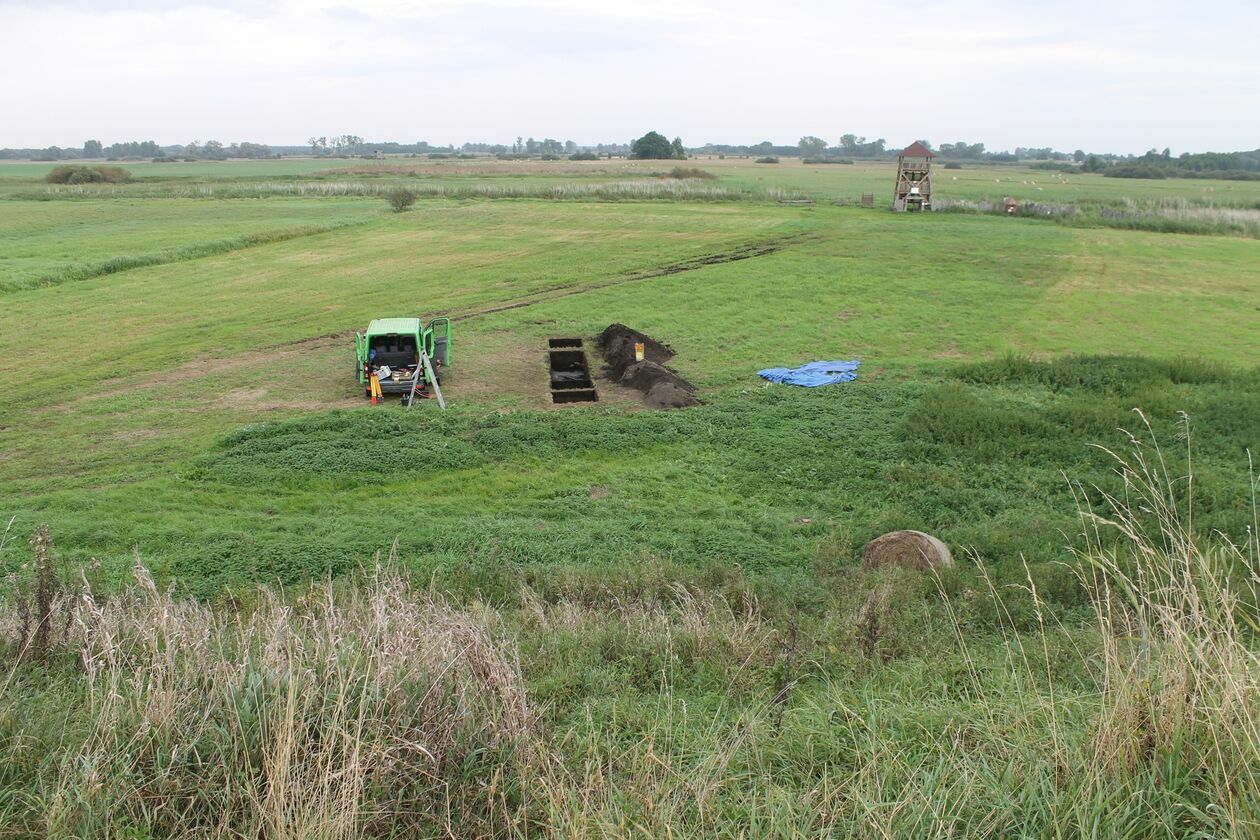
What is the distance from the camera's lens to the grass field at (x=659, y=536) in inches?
140

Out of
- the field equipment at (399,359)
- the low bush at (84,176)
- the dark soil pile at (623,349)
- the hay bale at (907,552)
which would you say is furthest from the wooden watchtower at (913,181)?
the low bush at (84,176)

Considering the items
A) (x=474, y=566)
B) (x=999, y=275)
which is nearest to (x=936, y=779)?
(x=474, y=566)

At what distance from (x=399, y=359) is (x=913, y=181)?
1581 inches

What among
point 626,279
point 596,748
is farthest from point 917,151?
point 596,748

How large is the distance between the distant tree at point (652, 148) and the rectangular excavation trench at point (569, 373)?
5143 inches

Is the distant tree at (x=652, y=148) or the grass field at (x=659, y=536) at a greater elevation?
the distant tree at (x=652, y=148)

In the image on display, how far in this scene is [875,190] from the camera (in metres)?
73.2

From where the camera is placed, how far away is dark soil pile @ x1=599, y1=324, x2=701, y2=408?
15.5 metres

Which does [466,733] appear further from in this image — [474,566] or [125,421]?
[125,421]

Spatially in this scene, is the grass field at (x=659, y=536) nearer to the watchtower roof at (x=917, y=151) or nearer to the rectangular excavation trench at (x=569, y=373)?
the rectangular excavation trench at (x=569, y=373)

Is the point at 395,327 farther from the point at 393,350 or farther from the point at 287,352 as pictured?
the point at 287,352

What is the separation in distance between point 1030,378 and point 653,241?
21227mm

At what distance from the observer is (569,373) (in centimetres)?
1802

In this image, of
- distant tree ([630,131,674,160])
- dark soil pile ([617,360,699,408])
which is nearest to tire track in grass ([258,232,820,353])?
dark soil pile ([617,360,699,408])
